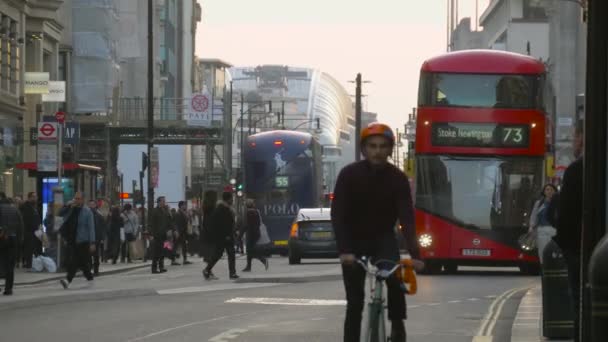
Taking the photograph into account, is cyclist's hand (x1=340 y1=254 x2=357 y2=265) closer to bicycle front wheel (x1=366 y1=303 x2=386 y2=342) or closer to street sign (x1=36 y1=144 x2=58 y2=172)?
bicycle front wheel (x1=366 y1=303 x2=386 y2=342)

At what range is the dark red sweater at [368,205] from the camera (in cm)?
1024

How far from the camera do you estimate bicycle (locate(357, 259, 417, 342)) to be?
31.5 ft

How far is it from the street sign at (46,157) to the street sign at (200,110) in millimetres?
38730

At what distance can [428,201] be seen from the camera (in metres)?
32.6

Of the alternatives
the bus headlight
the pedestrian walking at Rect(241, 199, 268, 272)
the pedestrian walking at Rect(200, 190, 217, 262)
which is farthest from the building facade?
the bus headlight

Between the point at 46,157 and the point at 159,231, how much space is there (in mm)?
4454

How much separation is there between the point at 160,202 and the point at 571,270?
27.5 meters

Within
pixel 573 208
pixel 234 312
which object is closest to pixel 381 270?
pixel 573 208

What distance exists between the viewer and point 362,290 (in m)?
10.3

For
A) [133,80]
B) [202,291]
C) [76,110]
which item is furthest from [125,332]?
[133,80]

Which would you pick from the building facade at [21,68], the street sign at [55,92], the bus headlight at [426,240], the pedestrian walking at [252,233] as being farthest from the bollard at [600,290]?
the street sign at [55,92]

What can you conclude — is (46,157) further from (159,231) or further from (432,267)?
(432,267)

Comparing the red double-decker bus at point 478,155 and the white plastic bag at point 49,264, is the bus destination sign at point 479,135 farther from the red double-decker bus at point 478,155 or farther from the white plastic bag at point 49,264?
the white plastic bag at point 49,264

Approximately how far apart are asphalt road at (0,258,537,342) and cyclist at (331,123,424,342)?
5140 millimetres
